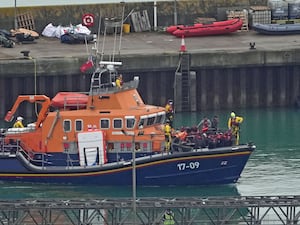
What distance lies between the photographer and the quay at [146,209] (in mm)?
48469

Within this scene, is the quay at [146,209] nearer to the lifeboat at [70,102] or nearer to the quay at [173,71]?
the lifeboat at [70,102]

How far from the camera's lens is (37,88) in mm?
72625

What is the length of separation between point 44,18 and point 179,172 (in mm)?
21677

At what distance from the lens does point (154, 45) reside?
3034 inches

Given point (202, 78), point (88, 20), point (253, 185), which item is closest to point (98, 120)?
point (253, 185)

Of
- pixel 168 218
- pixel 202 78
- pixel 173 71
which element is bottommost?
pixel 202 78

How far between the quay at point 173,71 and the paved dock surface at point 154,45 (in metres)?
0.04

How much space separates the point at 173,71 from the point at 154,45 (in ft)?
10.2

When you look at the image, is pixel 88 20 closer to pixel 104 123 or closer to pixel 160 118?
pixel 160 118

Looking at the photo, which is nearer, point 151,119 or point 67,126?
point 151,119

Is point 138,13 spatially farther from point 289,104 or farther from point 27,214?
point 27,214

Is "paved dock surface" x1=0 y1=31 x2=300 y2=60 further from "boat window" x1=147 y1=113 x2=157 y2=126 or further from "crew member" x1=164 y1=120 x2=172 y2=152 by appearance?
"crew member" x1=164 y1=120 x2=172 y2=152

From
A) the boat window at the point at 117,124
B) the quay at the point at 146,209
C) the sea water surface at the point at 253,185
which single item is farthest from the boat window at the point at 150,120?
the quay at the point at 146,209

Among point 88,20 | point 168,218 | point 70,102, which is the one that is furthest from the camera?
point 88,20
